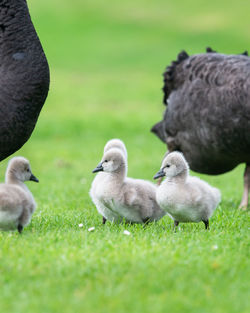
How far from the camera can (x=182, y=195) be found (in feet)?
16.8

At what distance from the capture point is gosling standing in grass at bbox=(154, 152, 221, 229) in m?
5.10

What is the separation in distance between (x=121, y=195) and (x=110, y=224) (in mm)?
426

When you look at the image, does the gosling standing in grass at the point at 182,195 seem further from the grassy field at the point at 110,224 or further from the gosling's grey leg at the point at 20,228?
the gosling's grey leg at the point at 20,228

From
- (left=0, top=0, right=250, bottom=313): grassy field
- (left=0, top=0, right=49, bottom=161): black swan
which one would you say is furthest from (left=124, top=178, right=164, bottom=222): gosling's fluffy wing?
(left=0, top=0, right=49, bottom=161): black swan

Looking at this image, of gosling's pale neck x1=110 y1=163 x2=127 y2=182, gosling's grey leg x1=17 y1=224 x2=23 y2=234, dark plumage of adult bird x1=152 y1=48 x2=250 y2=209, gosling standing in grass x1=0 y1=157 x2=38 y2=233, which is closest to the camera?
gosling standing in grass x1=0 y1=157 x2=38 y2=233

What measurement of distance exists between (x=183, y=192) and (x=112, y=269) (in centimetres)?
152

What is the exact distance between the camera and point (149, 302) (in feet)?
11.0

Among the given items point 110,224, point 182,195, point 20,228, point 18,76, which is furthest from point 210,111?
point 20,228

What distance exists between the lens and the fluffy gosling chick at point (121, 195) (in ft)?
17.7

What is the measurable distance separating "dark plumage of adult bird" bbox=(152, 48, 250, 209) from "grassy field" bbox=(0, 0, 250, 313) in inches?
26.3

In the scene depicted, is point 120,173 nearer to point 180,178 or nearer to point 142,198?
point 142,198

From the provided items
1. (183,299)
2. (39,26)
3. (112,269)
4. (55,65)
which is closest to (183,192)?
(112,269)

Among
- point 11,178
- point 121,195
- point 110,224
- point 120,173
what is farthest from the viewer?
point 110,224

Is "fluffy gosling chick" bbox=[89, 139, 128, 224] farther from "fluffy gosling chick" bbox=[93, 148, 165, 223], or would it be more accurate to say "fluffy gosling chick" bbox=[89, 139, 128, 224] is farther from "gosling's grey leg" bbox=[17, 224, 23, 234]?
"gosling's grey leg" bbox=[17, 224, 23, 234]
